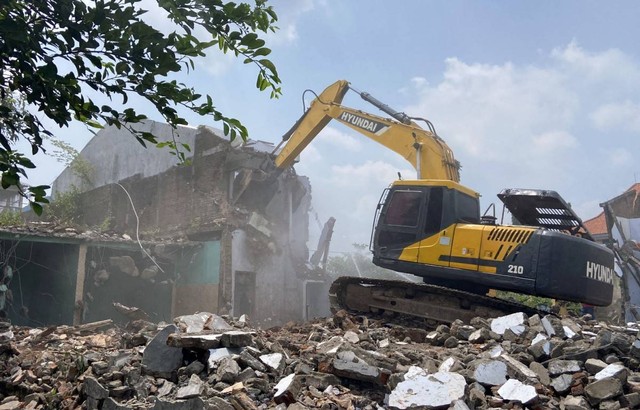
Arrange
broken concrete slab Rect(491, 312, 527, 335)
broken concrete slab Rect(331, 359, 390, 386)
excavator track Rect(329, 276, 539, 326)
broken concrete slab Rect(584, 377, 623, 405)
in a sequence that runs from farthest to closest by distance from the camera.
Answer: excavator track Rect(329, 276, 539, 326), broken concrete slab Rect(491, 312, 527, 335), broken concrete slab Rect(331, 359, 390, 386), broken concrete slab Rect(584, 377, 623, 405)

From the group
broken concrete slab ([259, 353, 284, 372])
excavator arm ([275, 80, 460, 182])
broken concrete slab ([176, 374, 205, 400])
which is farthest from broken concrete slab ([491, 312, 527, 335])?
broken concrete slab ([176, 374, 205, 400])

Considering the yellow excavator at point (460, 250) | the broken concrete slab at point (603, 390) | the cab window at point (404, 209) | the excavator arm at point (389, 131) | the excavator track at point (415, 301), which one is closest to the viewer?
the broken concrete slab at point (603, 390)

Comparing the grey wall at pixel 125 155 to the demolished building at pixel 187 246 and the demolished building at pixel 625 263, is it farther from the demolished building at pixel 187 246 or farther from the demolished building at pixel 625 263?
the demolished building at pixel 625 263

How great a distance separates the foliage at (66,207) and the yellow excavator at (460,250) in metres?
16.8

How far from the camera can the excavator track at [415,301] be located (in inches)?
334

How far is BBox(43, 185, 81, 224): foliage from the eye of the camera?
2241 centimetres

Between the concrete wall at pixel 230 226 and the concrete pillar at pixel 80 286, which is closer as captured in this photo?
the concrete pillar at pixel 80 286

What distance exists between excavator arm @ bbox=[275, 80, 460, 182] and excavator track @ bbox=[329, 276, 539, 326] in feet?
7.07

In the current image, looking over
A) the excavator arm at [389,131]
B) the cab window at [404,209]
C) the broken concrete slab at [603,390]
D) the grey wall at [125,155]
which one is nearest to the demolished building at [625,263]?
the excavator arm at [389,131]

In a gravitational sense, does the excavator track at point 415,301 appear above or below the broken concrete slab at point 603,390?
above

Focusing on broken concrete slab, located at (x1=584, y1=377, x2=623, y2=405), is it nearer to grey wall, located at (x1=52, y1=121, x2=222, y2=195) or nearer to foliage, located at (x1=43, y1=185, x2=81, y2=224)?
grey wall, located at (x1=52, y1=121, x2=222, y2=195)

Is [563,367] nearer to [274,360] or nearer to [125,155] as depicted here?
[274,360]

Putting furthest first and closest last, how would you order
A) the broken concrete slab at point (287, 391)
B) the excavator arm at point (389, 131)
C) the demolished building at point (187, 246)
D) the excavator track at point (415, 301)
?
the demolished building at point (187, 246), the excavator arm at point (389, 131), the excavator track at point (415, 301), the broken concrete slab at point (287, 391)

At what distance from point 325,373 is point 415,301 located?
3827mm
